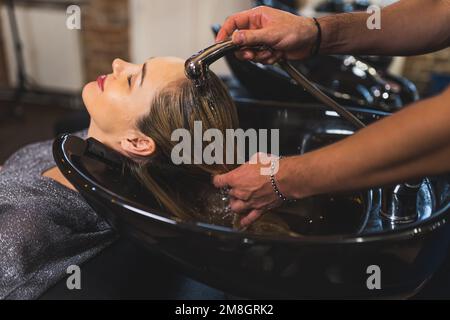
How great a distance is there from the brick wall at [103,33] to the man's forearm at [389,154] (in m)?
2.68

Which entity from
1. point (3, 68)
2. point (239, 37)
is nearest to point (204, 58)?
point (239, 37)

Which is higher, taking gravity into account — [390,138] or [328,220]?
[390,138]

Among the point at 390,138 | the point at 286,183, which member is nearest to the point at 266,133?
the point at 286,183

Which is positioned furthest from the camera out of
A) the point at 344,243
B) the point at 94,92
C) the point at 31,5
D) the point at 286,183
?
the point at 31,5

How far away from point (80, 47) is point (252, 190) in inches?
111

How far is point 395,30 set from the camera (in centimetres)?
91

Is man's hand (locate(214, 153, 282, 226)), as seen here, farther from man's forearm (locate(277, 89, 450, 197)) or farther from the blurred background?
the blurred background

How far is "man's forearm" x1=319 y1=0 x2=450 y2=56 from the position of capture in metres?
0.91

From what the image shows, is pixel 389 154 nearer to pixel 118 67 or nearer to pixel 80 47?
pixel 118 67

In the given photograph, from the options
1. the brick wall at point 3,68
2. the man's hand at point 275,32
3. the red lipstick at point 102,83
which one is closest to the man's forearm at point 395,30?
the man's hand at point 275,32

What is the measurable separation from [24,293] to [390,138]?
1.92 feet

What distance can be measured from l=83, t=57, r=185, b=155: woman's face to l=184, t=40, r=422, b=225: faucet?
68mm
